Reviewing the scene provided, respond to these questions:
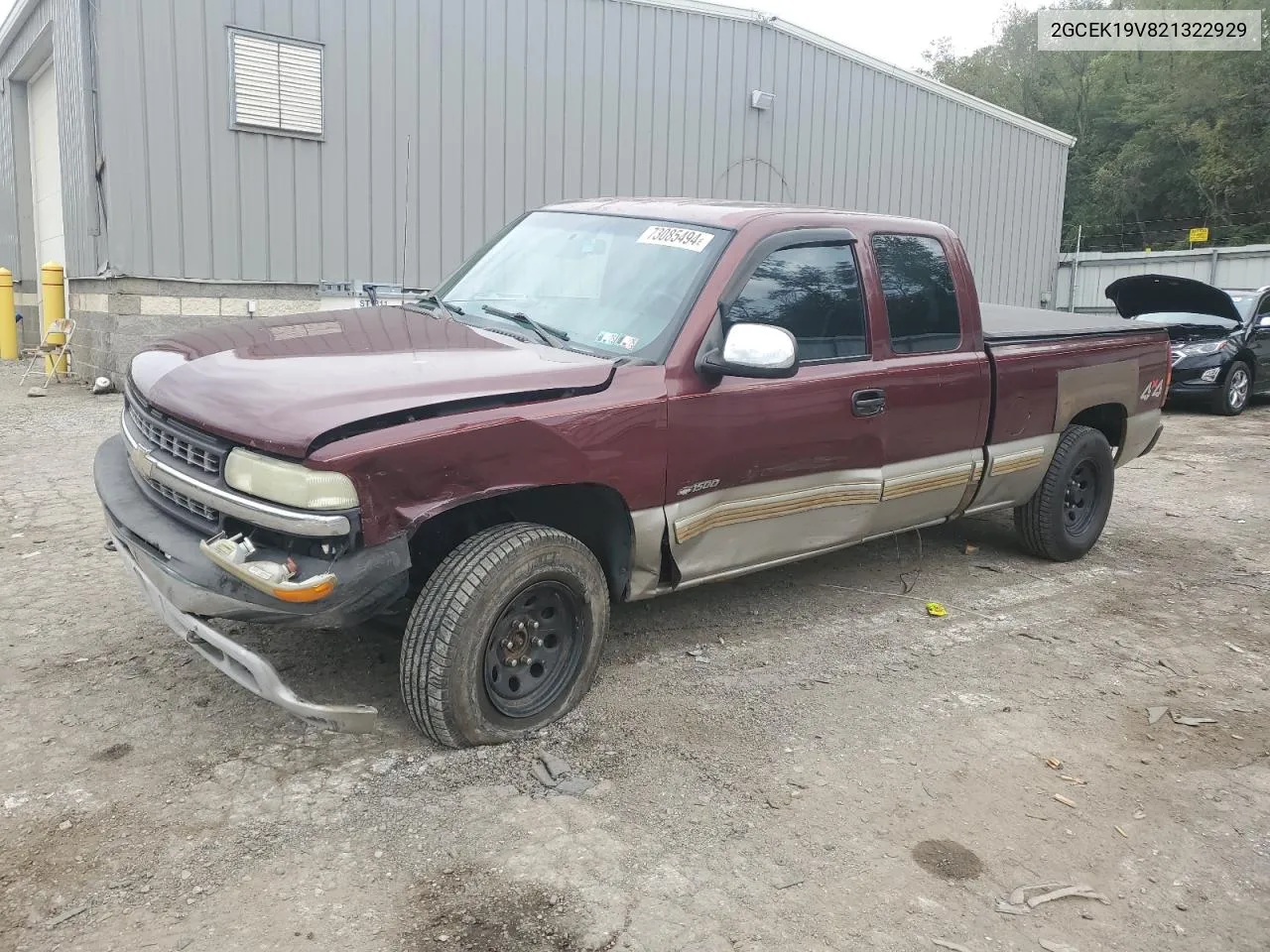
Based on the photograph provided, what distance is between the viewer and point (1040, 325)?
5816 mm

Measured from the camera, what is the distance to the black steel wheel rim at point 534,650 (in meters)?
3.46

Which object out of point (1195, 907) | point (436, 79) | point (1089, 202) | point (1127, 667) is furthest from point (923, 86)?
point (1089, 202)

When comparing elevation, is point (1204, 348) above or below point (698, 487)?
above

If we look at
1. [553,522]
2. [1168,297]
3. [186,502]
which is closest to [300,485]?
[186,502]

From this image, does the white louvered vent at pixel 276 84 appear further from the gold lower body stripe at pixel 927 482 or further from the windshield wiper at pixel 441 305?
the gold lower body stripe at pixel 927 482

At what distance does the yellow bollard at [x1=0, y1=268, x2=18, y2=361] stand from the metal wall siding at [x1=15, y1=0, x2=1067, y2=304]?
5.37 feet

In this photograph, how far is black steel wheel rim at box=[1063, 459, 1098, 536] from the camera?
20.0 feet

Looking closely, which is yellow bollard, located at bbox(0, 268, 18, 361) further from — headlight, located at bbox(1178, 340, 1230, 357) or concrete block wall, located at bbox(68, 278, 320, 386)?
headlight, located at bbox(1178, 340, 1230, 357)

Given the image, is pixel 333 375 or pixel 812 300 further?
pixel 812 300

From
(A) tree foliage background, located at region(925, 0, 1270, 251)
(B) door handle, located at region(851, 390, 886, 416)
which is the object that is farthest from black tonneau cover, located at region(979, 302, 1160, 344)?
(A) tree foliage background, located at region(925, 0, 1270, 251)

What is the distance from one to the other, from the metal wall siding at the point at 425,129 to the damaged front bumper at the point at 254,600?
5.43 meters

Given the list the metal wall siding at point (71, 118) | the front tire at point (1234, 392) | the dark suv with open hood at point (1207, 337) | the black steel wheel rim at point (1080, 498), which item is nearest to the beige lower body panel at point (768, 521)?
the black steel wheel rim at point (1080, 498)

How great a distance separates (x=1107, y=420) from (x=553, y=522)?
4.02 m

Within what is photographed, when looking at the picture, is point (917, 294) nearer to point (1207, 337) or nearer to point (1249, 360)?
point (1207, 337)
